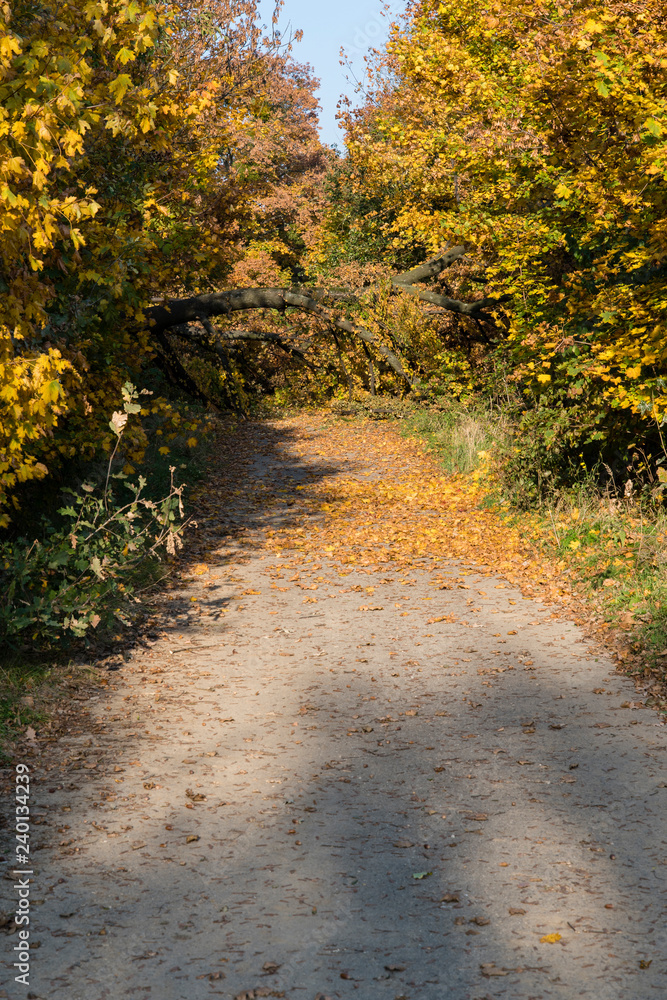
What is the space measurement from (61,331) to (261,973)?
5519 mm

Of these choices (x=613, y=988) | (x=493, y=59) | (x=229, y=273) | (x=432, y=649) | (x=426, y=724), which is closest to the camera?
(x=613, y=988)

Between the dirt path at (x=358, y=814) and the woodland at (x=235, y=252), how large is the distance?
1.23 m

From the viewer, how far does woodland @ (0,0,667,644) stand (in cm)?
536

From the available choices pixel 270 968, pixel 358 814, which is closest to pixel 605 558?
pixel 358 814

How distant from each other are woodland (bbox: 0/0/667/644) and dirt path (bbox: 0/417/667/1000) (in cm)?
123

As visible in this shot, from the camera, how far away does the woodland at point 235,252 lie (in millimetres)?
5359

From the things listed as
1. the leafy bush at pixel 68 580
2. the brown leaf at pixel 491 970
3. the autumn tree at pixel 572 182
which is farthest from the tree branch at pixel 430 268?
the brown leaf at pixel 491 970

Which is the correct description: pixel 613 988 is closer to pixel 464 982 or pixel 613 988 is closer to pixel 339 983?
pixel 464 982

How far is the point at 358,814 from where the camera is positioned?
453cm

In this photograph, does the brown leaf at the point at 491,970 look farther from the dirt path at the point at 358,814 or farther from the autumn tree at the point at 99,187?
the autumn tree at the point at 99,187

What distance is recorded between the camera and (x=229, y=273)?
21.6m

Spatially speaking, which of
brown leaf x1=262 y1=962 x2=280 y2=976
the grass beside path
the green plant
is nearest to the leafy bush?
brown leaf x1=262 y1=962 x2=280 y2=976

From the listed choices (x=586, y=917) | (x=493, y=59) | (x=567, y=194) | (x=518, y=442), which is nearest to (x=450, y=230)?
(x=493, y=59)

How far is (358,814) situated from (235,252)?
37.5 ft
